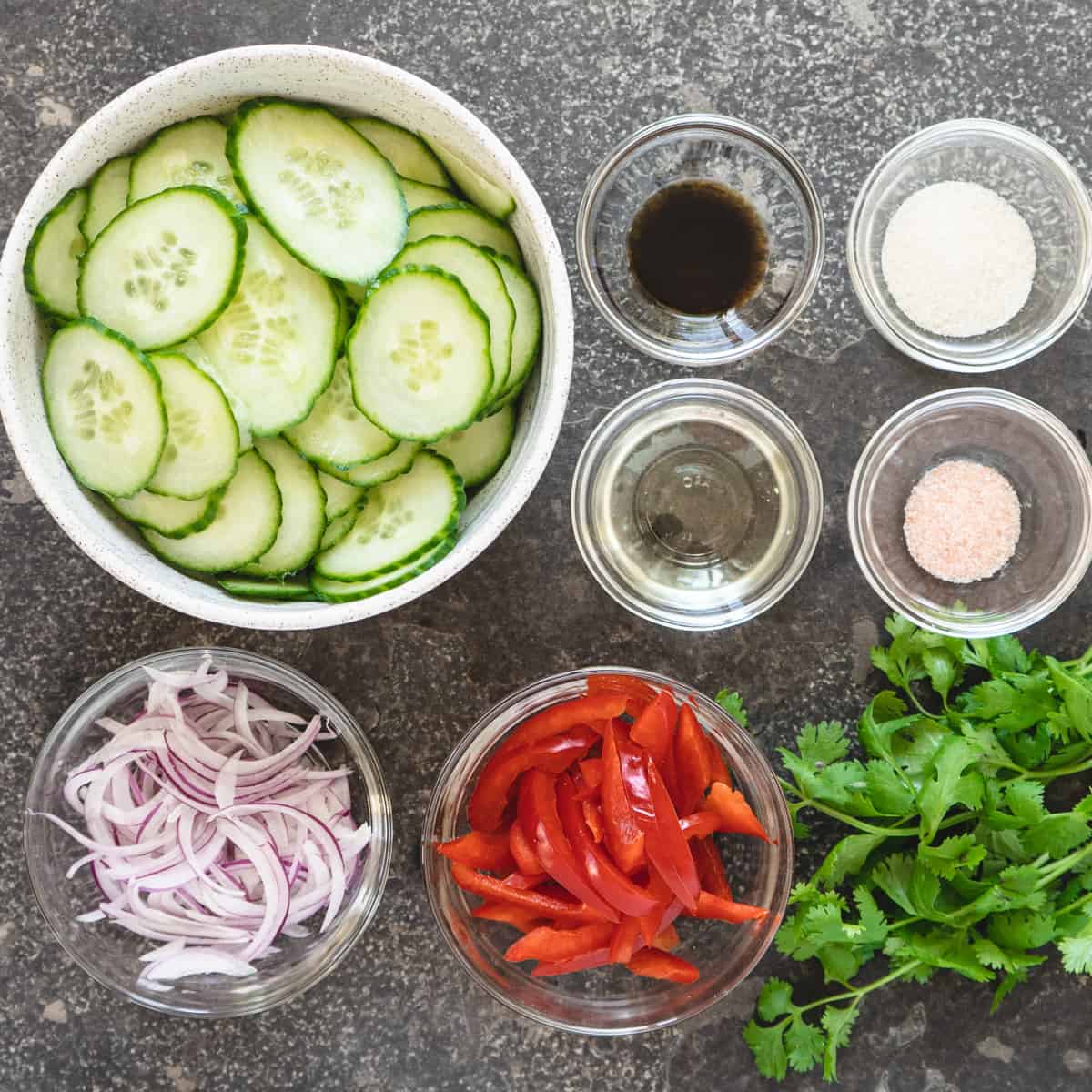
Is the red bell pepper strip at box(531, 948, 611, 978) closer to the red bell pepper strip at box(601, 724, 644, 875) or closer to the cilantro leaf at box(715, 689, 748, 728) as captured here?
the red bell pepper strip at box(601, 724, 644, 875)

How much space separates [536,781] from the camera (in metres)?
1.58

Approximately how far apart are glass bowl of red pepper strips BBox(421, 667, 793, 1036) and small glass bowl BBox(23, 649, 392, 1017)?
11 centimetres

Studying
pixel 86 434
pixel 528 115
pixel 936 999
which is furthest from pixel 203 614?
pixel 936 999

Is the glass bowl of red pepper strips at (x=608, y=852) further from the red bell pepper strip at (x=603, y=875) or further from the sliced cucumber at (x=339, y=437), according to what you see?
the sliced cucumber at (x=339, y=437)

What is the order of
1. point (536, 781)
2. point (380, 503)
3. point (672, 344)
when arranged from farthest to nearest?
point (672, 344) → point (536, 781) → point (380, 503)

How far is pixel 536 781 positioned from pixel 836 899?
0.47m

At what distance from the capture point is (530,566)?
169 centimetres

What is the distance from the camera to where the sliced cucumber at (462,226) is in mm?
1318

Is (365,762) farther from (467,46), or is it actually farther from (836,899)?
(467,46)

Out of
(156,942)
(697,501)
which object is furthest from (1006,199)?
(156,942)

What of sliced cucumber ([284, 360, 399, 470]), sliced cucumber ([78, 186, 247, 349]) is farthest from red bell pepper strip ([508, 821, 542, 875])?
sliced cucumber ([78, 186, 247, 349])

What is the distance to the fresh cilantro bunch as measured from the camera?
1.58m

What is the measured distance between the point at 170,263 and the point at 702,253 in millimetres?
833

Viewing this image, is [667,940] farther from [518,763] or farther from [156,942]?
[156,942]
